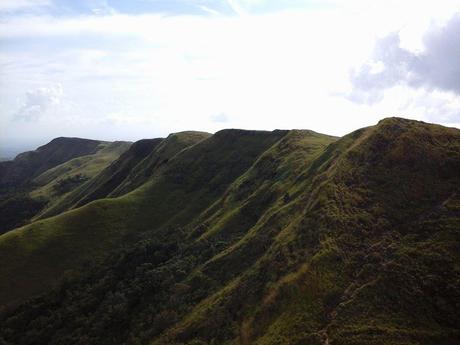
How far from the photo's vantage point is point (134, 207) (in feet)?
399

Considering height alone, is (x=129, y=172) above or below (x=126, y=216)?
above

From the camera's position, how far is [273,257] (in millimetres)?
63719

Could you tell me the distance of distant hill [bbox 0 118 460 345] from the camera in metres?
49.5

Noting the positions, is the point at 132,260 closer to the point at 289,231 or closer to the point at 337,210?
the point at 289,231

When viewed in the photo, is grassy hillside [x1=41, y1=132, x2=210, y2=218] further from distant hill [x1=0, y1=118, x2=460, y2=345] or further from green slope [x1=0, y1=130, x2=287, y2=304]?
distant hill [x1=0, y1=118, x2=460, y2=345]

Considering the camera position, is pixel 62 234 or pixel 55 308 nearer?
pixel 55 308

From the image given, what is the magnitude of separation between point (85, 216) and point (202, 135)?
80200 mm

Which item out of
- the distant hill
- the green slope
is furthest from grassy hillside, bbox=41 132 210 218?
the distant hill

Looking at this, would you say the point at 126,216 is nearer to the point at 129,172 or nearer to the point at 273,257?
the point at 129,172

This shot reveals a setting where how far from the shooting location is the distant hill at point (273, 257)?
1949 inches

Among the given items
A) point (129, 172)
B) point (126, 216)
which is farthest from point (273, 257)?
point (129, 172)

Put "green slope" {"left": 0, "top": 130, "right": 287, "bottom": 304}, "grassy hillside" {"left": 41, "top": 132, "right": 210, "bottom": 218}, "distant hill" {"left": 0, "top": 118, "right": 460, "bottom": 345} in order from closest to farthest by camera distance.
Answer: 1. "distant hill" {"left": 0, "top": 118, "right": 460, "bottom": 345}
2. "green slope" {"left": 0, "top": 130, "right": 287, "bottom": 304}
3. "grassy hillside" {"left": 41, "top": 132, "right": 210, "bottom": 218}

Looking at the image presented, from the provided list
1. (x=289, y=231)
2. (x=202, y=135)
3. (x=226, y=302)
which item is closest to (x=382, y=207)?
(x=289, y=231)

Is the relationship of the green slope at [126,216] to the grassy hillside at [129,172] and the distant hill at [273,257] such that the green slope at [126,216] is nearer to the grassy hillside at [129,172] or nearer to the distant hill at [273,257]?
the distant hill at [273,257]
